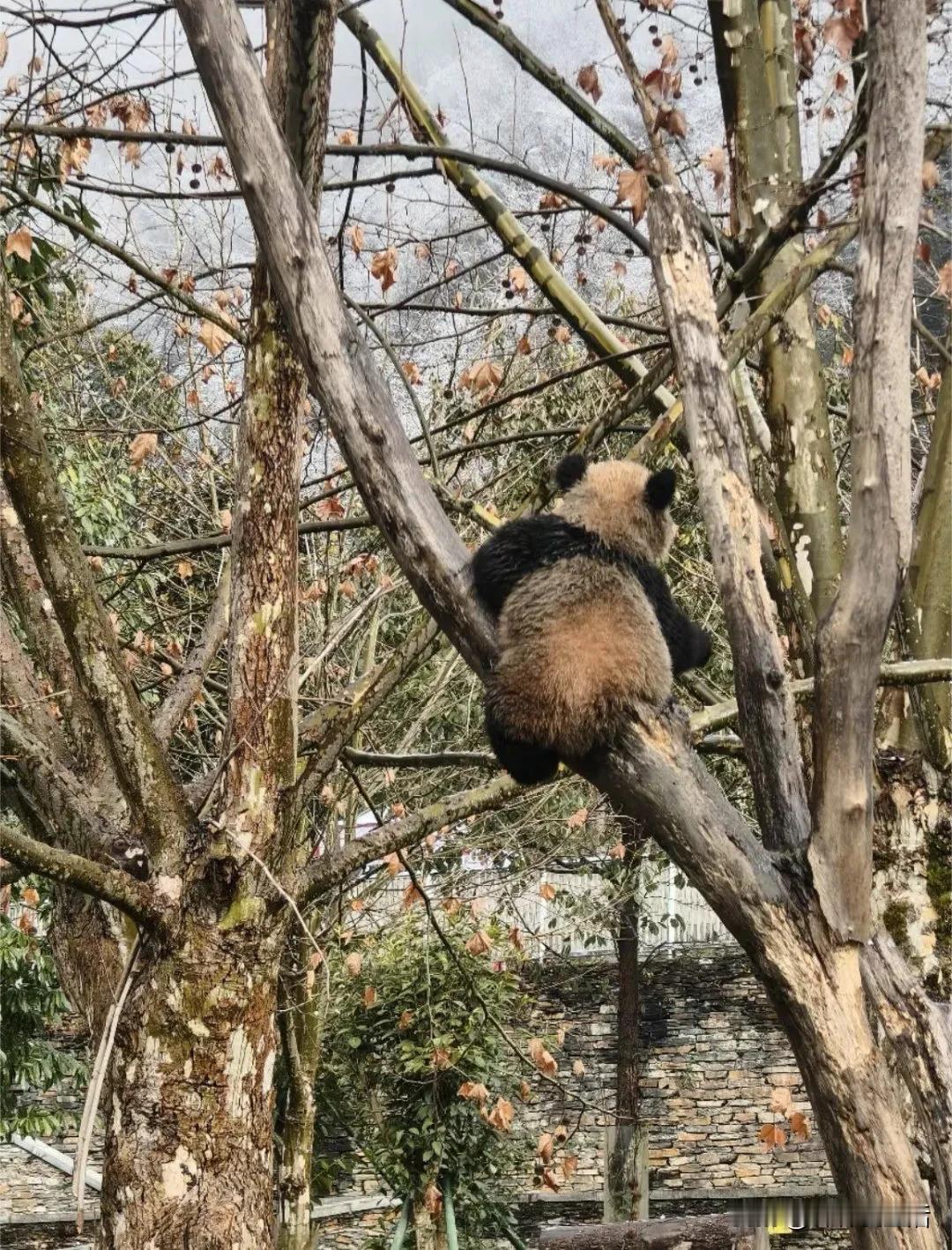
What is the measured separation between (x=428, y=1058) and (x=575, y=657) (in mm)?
7857

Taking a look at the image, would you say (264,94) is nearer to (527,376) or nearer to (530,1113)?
(527,376)

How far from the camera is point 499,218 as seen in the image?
17.3 feet

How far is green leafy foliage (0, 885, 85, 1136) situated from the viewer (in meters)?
11.0

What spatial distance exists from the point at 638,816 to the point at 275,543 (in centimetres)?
195

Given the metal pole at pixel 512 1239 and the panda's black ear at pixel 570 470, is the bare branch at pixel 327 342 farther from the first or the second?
the metal pole at pixel 512 1239

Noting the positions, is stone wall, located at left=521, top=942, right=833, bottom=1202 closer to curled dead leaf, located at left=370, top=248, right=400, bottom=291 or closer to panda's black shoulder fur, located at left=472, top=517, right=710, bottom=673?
curled dead leaf, located at left=370, top=248, right=400, bottom=291

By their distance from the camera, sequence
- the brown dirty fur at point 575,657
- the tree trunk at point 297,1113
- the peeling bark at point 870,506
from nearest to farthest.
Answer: the peeling bark at point 870,506 < the brown dirty fur at point 575,657 < the tree trunk at point 297,1113

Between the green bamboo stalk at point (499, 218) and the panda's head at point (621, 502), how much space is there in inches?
24.1

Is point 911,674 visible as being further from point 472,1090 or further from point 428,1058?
point 428,1058

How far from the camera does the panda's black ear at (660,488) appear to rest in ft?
14.4

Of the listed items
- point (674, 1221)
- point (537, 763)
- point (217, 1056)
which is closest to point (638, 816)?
point (537, 763)

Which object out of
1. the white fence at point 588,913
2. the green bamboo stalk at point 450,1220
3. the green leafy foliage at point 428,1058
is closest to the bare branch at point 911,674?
the green leafy foliage at point 428,1058

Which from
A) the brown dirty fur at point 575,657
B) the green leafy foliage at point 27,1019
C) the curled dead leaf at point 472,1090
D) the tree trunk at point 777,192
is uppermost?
the tree trunk at point 777,192

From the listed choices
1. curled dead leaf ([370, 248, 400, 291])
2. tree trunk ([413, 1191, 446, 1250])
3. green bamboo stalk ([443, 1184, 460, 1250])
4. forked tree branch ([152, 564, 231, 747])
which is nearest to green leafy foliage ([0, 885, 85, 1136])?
tree trunk ([413, 1191, 446, 1250])
